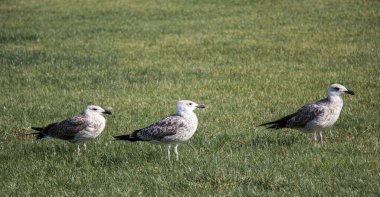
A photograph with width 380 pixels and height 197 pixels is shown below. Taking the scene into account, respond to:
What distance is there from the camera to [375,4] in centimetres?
3328

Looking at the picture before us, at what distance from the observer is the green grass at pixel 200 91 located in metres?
9.64

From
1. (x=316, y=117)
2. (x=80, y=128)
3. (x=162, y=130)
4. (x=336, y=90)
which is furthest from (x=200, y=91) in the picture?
(x=162, y=130)

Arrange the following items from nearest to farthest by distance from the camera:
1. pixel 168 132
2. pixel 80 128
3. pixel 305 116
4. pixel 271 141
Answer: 1. pixel 168 132
2. pixel 80 128
3. pixel 305 116
4. pixel 271 141

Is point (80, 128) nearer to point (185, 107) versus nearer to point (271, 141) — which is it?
point (185, 107)

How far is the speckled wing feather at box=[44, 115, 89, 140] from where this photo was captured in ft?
37.3

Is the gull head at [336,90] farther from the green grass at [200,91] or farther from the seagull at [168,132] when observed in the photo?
the seagull at [168,132]

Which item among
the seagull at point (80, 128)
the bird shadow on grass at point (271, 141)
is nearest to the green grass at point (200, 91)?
the bird shadow on grass at point (271, 141)

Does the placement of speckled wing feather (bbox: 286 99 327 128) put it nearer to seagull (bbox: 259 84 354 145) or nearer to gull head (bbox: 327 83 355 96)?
seagull (bbox: 259 84 354 145)

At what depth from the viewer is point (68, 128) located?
37.4ft

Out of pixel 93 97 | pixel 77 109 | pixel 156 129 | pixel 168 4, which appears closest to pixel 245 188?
pixel 156 129

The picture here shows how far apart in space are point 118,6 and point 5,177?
30794mm

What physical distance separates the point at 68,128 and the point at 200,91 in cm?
639

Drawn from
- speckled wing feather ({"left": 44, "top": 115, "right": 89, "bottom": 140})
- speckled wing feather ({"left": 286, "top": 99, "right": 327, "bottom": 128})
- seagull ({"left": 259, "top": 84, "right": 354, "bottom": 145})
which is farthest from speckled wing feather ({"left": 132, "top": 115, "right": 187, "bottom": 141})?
speckled wing feather ({"left": 286, "top": 99, "right": 327, "bottom": 128})

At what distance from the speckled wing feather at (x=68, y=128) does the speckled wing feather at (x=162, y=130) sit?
1.22 m
